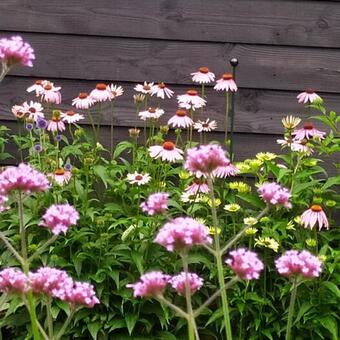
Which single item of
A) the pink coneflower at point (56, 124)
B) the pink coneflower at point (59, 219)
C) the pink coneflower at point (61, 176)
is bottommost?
the pink coneflower at point (61, 176)

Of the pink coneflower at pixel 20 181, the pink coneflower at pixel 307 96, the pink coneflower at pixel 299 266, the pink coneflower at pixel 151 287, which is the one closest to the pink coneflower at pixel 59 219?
the pink coneflower at pixel 20 181

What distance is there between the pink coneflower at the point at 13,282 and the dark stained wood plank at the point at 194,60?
7.73ft

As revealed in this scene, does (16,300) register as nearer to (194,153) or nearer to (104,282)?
(104,282)

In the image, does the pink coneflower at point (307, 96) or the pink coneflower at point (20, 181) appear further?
the pink coneflower at point (307, 96)

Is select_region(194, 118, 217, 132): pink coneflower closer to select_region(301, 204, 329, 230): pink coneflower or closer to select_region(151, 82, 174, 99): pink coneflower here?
select_region(151, 82, 174, 99): pink coneflower

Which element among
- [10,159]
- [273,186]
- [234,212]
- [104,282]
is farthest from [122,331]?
[273,186]

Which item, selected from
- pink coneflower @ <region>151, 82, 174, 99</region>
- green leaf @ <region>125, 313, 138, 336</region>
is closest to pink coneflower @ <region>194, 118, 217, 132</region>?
pink coneflower @ <region>151, 82, 174, 99</region>

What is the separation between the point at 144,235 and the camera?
119 inches

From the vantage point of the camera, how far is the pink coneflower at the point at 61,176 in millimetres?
3133

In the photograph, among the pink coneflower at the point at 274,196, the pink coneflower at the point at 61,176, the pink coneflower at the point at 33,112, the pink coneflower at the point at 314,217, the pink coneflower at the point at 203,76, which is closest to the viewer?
the pink coneflower at the point at 274,196

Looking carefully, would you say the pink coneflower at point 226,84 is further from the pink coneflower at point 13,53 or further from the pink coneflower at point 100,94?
the pink coneflower at point 13,53

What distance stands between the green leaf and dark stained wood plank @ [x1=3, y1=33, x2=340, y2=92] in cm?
129

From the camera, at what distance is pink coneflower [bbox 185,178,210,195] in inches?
120

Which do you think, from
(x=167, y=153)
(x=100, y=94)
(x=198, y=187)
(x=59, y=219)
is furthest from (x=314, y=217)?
(x=59, y=219)
